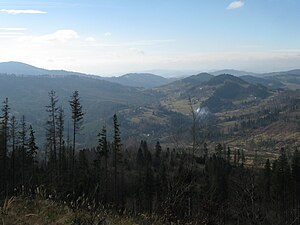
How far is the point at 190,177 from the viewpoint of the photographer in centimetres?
1045

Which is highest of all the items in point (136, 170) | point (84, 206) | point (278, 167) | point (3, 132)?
point (84, 206)

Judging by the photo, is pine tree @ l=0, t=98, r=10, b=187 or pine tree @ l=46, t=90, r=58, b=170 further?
pine tree @ l=46, t=90, r=58, b=170

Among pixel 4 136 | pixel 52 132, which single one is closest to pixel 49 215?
pixel 4 136

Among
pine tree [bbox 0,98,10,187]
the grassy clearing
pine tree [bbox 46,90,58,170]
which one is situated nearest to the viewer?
the grassy clearing

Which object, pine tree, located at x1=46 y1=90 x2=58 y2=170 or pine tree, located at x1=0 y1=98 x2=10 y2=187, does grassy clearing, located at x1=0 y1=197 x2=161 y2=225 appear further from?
pine tree, located at x1=46 y1=90 x2=58 y2=170

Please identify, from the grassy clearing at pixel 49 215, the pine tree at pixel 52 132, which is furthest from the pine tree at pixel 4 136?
the grassy clearing at pixel 49 215

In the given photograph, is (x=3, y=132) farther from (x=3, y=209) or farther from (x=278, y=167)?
(x=278, y=167)

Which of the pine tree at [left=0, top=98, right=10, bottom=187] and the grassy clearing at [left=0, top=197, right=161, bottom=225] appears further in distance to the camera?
the pine tree at [left=0, top=98, right=10, bottom=187]

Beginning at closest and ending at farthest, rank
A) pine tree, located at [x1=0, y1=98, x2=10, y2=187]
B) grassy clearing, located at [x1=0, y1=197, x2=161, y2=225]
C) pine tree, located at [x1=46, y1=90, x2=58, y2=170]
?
grassy clearing, located at [x1=0, y1=197, x2=161, y2=225] → pine tree, located at [x1=0, y1=98, x2=10, y2=187] → pine tree, located at [x1=46, y1=90, x2=58, y2=170]

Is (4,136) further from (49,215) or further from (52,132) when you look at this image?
(49,215)

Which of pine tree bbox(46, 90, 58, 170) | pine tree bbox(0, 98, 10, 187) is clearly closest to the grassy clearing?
pine tree bbox(0, 98, 10, 187)

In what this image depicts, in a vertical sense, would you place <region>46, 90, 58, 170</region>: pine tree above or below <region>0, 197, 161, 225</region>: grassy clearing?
below

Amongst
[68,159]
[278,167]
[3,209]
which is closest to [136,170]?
[68,159]

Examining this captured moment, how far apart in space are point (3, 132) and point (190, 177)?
36662 millimetres
